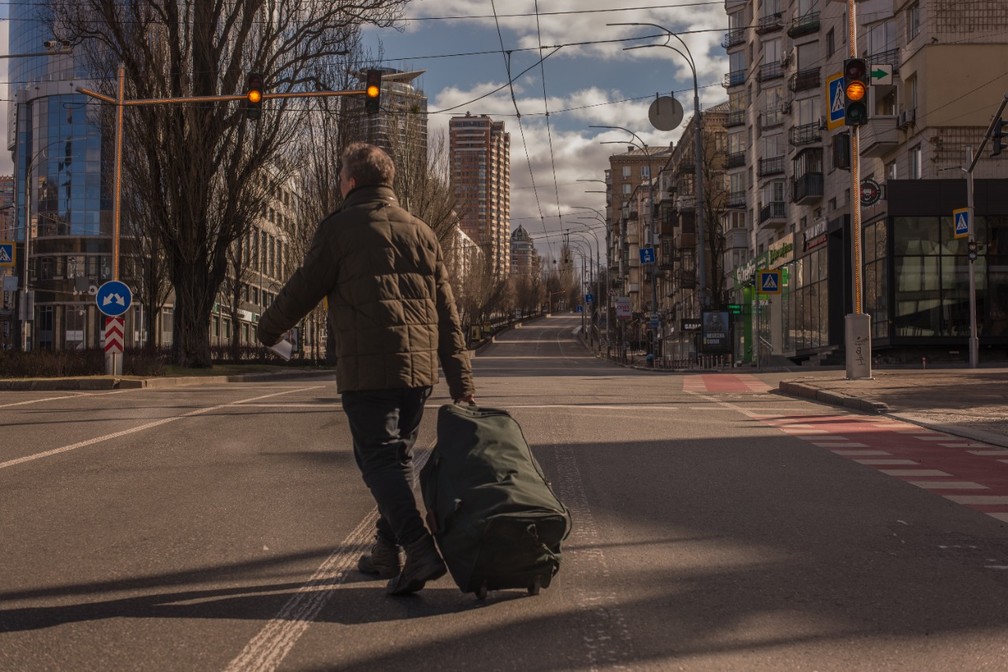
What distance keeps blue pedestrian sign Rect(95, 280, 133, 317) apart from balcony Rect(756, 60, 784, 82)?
4148 cm

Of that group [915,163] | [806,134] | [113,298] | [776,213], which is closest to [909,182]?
[915,163]

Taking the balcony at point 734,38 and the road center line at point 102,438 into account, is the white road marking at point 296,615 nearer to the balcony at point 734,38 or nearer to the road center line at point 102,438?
the road center line at point 102,438

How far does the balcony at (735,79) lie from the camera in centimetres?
6309

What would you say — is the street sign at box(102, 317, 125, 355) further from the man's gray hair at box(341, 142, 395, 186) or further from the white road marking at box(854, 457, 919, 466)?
the man's gray hair at box(341, 142, 395, 186)

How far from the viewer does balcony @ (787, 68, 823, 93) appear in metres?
45.9

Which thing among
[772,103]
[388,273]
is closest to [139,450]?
[388,273]

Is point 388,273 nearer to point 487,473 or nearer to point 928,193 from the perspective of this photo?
point 487,473

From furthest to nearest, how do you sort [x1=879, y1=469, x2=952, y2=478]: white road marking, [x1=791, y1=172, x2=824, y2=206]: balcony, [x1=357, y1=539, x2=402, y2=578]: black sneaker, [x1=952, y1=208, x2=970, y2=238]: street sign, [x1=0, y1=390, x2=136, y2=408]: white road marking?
[x1=791, y1=172, x2=824, y2=206]: balcony < [x1=952, y1=208, x2=970, y2=238]: street sign < [x1=0, y1=390, x2=136, y2=408]: white road marking < [x1=879, y1=469, x2=952, y2=478]: white road marking < [x1=357, y1=539, x2=402, y2=578]: black sneaker

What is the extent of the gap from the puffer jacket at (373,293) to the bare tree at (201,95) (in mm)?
24530

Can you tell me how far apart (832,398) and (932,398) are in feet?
5.60

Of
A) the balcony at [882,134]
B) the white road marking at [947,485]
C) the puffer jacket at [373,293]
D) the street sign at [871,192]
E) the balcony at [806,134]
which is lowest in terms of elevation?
the white road marking at [947,485]

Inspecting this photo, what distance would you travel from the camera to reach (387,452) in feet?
14.8

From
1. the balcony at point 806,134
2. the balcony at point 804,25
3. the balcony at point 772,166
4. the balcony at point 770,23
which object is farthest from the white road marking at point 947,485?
the balcony at point 770,23

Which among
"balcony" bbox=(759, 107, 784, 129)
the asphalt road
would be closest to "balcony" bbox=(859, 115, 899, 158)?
"balcony" bbox=(759, 107, 784, 129)
